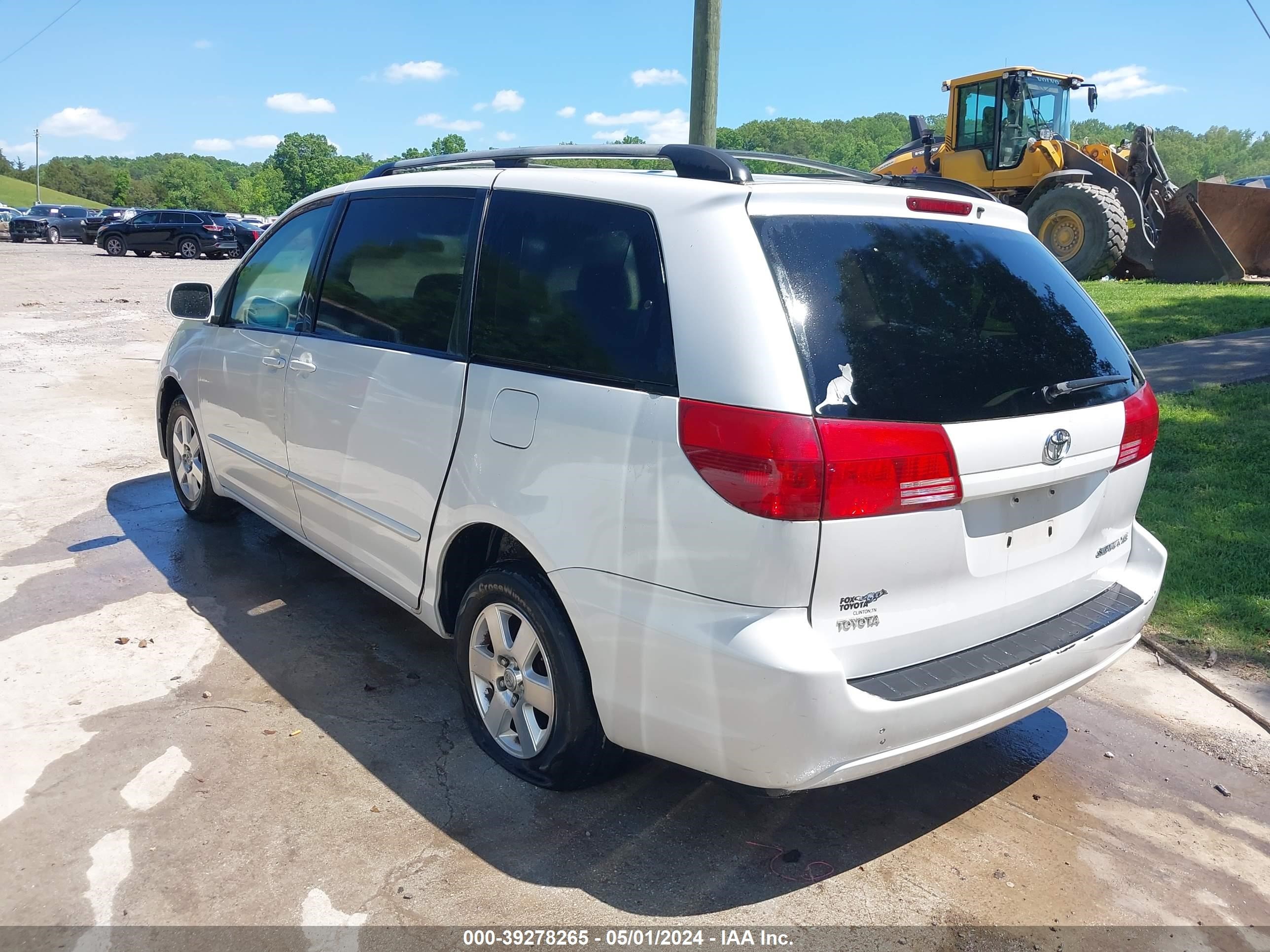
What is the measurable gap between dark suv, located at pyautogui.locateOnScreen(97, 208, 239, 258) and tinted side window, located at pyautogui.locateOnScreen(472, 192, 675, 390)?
32255 millimetres

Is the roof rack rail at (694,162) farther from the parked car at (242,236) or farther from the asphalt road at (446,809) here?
the parked car at (242,236)

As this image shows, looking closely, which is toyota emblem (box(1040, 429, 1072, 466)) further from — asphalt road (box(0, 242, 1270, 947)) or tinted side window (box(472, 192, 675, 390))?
asphalt road (box(0, 242, 1270, 947))

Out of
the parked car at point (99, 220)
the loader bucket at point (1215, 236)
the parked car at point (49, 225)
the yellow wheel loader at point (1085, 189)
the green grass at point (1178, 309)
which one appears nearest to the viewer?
the green grass at point (1178, 309)

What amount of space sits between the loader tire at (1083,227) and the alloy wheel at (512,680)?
12982mm

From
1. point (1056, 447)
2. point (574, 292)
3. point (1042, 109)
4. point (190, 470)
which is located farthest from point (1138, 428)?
point (1042, 109)

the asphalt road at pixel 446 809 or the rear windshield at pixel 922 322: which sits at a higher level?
the rear windshield at pixel 922 322

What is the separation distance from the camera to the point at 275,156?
13912 cm

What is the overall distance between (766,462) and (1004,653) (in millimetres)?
989

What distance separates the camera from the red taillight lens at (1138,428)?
318cm

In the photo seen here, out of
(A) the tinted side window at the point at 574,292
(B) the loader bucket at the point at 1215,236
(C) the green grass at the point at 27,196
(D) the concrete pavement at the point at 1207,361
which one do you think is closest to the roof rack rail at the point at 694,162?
(A) the tinted side window at the point at 574,292

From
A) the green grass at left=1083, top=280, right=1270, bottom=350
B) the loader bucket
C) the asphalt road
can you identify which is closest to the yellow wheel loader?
the loader bucket

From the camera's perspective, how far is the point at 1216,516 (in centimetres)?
569

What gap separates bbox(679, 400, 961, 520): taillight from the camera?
95.3 inches

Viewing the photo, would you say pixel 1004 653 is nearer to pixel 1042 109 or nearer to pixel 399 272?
pixel 399 272
